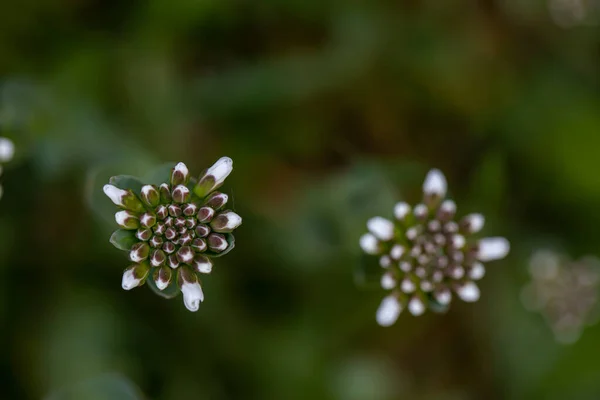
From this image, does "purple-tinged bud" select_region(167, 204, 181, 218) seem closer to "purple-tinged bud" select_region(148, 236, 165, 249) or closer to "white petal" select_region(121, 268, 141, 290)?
"purple-tinged bud" select_region(148, 236, 165, 249)

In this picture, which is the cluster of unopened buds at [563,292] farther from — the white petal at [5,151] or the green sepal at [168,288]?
the white petal at [5,151]

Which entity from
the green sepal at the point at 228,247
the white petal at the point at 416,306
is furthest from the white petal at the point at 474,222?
the green sepal at the point at 228,247

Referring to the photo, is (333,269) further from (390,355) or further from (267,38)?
(267,38)

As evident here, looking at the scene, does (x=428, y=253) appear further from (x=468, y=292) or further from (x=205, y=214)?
(x=205, y=214)

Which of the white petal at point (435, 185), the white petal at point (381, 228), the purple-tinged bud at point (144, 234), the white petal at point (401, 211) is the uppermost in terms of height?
the white petal at point (435, 185)

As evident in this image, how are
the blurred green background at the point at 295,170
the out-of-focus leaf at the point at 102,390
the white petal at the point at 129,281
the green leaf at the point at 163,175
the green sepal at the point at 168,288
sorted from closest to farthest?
the white petal at the point at 129,281 → the green sepal at the point at 168,288 → the green leaf at the point at 163,175 → the out-of-focus leaf at the point at 102,390 → the blurred green background at the point at 295,170

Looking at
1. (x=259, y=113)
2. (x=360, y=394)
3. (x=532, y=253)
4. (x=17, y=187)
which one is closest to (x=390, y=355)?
(x=360, y=394)
